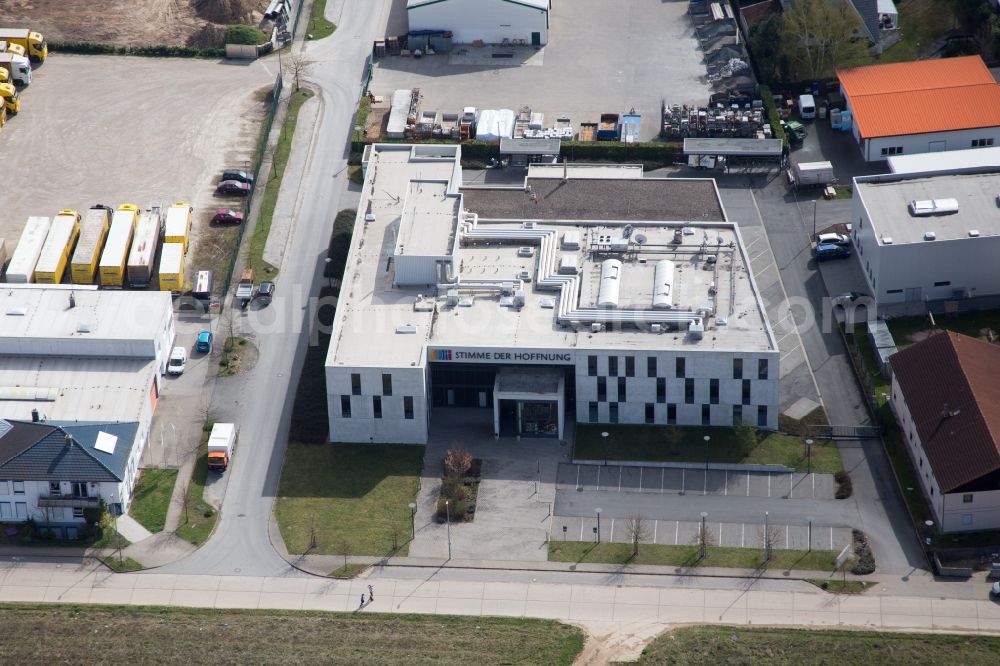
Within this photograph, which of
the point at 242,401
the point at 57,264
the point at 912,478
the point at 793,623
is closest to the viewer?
the point at 793,623

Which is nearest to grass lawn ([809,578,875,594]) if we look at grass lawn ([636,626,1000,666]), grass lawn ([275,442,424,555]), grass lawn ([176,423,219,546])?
grass lawn ([636,626,1000,666])

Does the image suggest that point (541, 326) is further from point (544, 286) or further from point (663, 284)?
point (663, 284)

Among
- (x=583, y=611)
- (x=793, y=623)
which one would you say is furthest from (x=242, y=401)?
(x=793, y=623)

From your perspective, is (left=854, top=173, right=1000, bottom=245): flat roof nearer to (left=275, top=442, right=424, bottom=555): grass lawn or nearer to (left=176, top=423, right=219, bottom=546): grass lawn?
(left=275, top=442, right=424, bottom=555): grass lawn

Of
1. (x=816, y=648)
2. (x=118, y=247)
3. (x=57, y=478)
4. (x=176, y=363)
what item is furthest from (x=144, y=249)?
(x=816, y=648)

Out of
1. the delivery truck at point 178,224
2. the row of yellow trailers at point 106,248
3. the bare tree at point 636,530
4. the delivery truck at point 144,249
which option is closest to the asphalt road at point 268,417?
the delivery truck at point 178,224

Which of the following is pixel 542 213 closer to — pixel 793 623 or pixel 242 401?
pixel 242 401

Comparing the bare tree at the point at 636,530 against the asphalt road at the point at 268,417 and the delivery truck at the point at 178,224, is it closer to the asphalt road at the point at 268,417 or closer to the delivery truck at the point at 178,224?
the asphalt road at the point at 268,417
